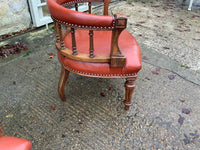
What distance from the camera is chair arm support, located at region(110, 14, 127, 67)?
107 centimetres

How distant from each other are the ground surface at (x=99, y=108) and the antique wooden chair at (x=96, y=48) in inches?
8.3

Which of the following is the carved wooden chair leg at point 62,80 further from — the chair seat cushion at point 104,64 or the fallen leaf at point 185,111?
the fallen leaf at point 185,111

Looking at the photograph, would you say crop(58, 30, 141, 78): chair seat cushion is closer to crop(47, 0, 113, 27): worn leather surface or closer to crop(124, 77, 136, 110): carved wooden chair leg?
crop(124, 77, 136, 110): carved wooden chair leg

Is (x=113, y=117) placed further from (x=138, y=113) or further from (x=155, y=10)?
(x=155, y=10)

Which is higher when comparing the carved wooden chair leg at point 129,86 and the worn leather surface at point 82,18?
the worn leather surface at point 82,18

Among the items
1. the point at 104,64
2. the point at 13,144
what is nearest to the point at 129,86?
the point at 104,64

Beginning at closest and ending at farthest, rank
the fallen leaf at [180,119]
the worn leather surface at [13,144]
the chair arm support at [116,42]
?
the worn leather surface at [13,144] < the chair arm support at [116,42] < the fallen leaf at [180,119]

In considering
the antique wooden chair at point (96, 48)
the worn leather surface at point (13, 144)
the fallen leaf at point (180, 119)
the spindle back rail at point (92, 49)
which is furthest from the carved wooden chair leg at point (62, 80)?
the fallen leaf at point (180, 119)

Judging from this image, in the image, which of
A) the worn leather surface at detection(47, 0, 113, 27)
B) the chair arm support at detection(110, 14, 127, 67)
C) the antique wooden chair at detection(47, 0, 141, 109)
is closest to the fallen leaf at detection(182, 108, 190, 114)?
the antique wooden chair at detection(47, 0, 141, 109)

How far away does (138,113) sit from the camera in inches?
64.1

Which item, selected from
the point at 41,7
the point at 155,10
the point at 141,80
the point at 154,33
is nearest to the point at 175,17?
the point at 155,10

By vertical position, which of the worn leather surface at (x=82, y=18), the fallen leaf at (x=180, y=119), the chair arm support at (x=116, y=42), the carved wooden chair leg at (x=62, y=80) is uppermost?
the worn leather surface at (x=82, y=18)

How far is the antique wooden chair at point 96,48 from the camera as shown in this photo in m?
1.10

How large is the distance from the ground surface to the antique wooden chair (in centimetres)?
21
